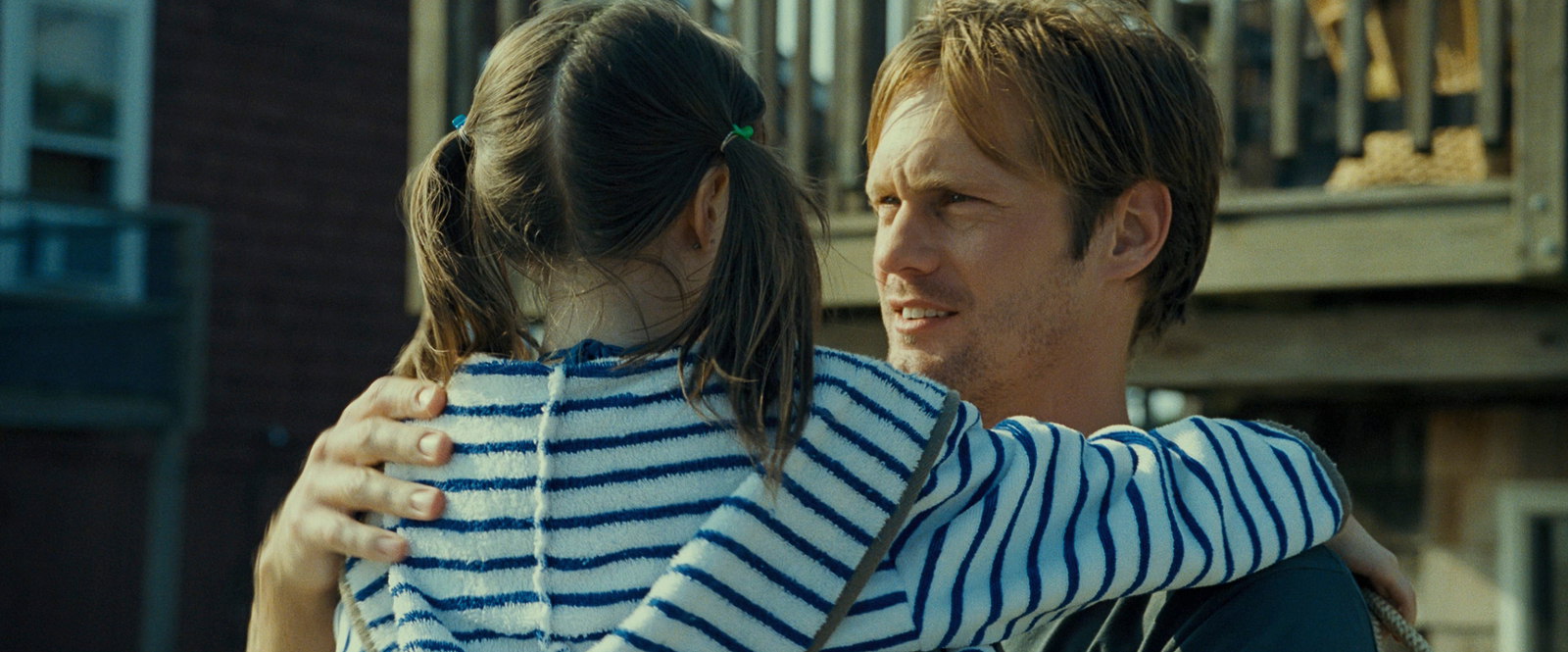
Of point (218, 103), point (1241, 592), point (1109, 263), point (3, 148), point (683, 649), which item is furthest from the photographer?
point (218, 103)

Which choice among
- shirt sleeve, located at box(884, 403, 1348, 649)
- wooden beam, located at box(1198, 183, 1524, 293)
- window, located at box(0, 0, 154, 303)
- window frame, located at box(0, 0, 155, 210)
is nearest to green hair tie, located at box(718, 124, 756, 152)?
shirt sleeve, located at box(884, 403, 1348, 649)

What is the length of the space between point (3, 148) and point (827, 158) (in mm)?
7057

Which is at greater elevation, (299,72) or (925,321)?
(299,72)

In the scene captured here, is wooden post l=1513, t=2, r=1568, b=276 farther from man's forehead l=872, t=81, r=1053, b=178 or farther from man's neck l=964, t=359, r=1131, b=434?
man's forehead l=872, t=81, r=1053, b=178

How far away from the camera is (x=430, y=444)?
1.62m

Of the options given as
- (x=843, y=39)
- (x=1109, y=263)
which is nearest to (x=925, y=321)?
(x=1109, y=263)

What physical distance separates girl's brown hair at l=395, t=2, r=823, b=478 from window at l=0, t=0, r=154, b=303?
8.64 m

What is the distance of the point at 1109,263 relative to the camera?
2.44 metres

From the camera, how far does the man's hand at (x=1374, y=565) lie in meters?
1.87

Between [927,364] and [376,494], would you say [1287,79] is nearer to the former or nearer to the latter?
[927,364]

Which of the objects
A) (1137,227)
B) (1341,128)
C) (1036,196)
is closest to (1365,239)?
(1341,128)

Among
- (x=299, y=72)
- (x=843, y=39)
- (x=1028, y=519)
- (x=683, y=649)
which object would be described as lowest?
(x=683, y=649)

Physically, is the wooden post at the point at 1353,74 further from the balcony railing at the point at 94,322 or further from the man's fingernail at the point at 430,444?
the balcony railing at the point at 94,322

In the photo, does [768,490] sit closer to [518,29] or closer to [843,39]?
[518,29]
